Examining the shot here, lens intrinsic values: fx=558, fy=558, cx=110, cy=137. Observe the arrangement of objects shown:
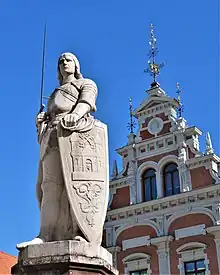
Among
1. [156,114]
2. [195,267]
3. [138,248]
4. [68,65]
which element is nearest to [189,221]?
[195,267]

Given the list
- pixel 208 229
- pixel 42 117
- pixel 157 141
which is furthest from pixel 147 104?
pixel 42 117

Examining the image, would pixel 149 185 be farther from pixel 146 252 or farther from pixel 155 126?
pixel 146 252

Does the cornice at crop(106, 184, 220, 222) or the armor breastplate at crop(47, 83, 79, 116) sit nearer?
the armor breastplate at crop(47, 83, 79, 116)

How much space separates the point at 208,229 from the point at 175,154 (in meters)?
3.13

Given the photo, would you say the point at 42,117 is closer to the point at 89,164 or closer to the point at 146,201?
the point at 89,164

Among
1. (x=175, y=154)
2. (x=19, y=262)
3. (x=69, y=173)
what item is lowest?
(x=19, y=262)

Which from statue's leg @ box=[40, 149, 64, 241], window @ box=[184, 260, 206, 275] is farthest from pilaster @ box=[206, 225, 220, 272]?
statue's leg @ box=[40, 149, 64, 241]

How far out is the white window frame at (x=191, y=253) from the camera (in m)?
17.7

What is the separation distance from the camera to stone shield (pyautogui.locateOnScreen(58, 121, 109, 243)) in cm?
451

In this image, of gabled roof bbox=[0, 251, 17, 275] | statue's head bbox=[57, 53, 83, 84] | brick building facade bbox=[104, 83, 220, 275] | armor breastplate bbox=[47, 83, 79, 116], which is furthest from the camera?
brick building facade bbox=[104, 83, 220, 275]

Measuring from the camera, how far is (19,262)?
14.3 feet

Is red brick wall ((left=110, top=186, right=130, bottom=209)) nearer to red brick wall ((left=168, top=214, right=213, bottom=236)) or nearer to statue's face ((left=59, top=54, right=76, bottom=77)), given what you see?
red brick wall ((left=168, top=214, right=213, bottom=236))

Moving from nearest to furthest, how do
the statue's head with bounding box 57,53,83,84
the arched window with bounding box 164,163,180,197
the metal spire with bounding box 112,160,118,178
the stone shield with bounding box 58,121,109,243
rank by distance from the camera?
the stone shield with bounding box 58,121,109,243, the statue's head with bounding box 57,53,83,84, the arched window with bounding box 164,163,180,197, the metal spire with bounding box 112,160,118,178

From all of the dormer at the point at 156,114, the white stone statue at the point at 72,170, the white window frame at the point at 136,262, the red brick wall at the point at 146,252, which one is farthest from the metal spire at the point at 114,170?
the white stone statue at the point at 72,170
